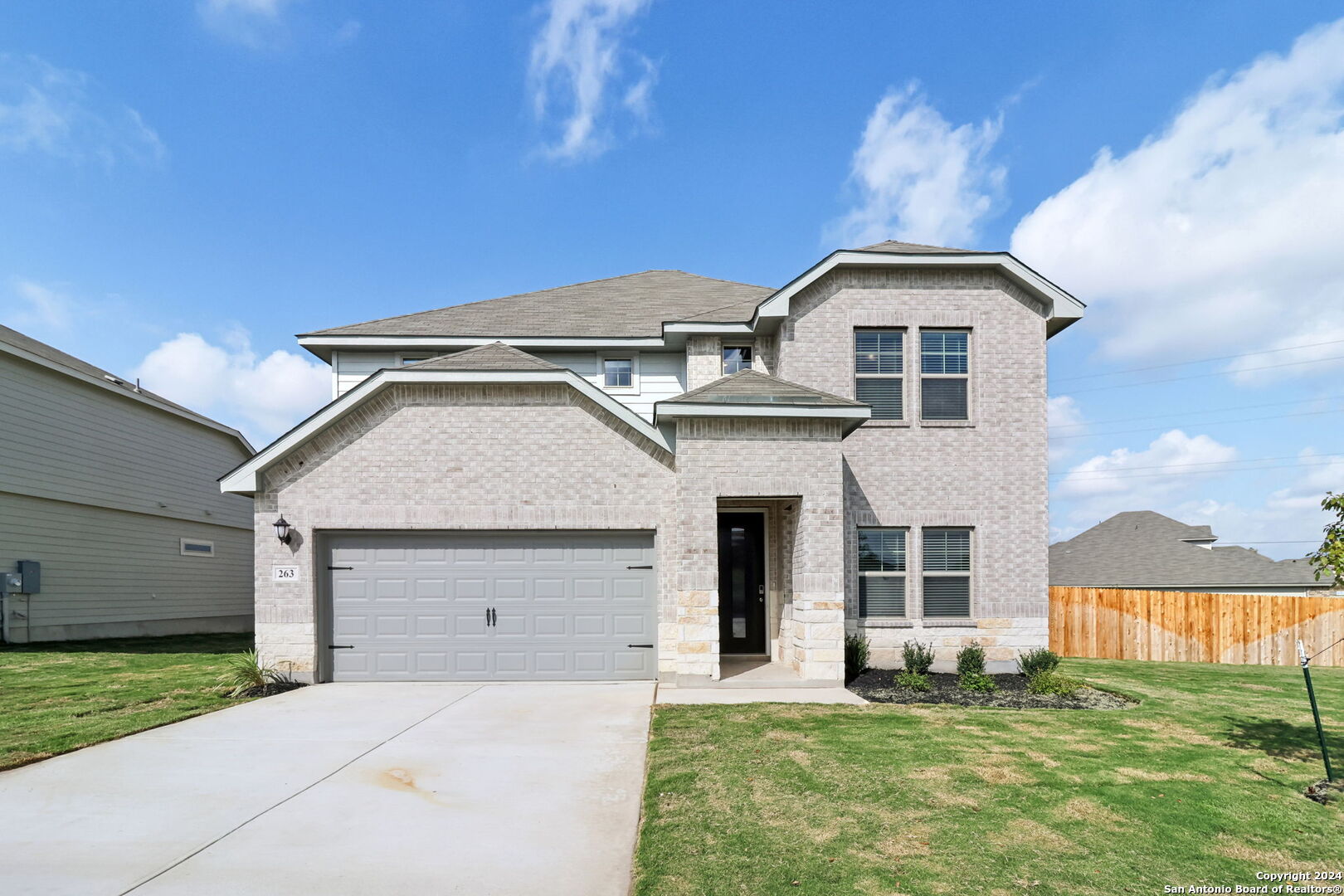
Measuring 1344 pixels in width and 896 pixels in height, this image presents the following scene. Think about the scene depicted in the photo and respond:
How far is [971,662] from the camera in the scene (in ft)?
37.1

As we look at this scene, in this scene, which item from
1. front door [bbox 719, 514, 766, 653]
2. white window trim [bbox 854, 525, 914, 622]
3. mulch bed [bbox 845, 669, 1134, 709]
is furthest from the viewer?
front door [bbox 719, 514, 766, 653]

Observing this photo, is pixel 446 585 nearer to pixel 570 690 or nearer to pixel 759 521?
pixel 570 690

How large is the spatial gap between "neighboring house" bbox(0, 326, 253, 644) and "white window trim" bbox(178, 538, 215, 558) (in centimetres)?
5

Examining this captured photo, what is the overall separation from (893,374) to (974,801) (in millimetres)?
8222

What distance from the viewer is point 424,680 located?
11133 millimetres

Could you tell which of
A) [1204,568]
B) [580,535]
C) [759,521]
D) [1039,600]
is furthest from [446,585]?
[1204,568]

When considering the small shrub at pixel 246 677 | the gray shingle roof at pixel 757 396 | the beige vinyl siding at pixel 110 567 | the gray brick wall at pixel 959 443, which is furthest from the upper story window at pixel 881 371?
the beige vinyl siding at pixel 110 567

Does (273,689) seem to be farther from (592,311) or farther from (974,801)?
(974,801)

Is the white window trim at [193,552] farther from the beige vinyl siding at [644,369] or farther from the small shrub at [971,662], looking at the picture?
the small shrub at [971,662]

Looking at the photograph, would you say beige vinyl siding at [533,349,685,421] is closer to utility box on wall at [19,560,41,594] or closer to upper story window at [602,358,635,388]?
upper story window at [602,358,635,388]

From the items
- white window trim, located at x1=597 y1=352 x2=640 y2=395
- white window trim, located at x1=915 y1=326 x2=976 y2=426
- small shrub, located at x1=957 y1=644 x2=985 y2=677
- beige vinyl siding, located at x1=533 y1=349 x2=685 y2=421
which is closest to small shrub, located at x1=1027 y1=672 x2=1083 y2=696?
small shrub, located at x1=957 y1=644 x2=985 y2=677

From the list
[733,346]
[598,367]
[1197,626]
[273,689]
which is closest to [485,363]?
[598,367]

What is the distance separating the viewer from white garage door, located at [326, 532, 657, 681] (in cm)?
1115

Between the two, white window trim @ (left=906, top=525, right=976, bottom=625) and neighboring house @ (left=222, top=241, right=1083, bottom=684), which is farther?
white window trim @ (left=906, top=525, right=976, bottom=625)
